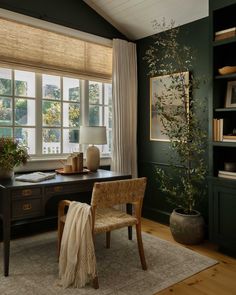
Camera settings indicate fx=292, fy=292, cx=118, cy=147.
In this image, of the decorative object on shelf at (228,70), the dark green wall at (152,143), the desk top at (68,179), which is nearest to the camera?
the desk top at (68,179)

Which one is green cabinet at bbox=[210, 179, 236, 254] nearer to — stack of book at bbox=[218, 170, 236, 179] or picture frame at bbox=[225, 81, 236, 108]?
stack of book at bbox=[218, 170, 236, 179]

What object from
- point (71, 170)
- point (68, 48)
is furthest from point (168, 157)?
point (68, 48)

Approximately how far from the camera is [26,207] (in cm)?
243

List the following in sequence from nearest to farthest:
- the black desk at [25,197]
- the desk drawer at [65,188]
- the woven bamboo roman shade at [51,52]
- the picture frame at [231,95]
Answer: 1. the black desk at [25,197]
2. the desk drawer at [65,188]
3. the picture frame at [231,95]
4. the woven bamboo roman shade at [51,52]

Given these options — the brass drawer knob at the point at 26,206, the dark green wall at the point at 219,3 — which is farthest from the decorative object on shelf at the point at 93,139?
the dark green wall at the point at 219,3

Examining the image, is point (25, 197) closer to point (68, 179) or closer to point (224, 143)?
point (68, 179)

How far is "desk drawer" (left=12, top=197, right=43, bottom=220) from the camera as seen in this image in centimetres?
238

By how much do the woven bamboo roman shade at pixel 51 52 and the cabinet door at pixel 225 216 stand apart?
82.2 inches

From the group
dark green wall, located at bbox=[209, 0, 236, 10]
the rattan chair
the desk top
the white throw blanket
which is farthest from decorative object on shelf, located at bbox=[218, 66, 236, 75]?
the white throw blanket

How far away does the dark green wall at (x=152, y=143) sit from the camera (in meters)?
3.36

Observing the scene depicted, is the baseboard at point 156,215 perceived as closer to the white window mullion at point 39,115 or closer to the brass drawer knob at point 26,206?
the white window mullion at point 39,115

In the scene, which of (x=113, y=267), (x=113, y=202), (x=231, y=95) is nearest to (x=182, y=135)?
(x=231, y=95)

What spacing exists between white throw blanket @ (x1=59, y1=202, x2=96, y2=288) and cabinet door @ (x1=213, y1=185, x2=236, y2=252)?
1.34m

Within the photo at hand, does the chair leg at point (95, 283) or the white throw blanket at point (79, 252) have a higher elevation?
the white throw blanket at point (79, 252)
